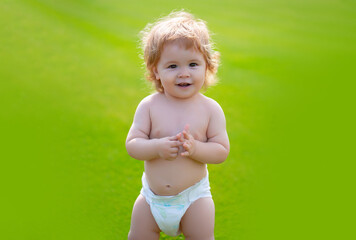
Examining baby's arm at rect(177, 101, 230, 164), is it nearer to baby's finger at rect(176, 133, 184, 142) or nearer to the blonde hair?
baby's finger at rect(176, 133, 184, 142)

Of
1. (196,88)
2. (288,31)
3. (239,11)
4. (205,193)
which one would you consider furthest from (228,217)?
(239,11)

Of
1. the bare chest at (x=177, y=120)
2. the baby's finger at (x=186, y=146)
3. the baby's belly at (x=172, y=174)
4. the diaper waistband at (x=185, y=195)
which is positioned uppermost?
the bare chest at (x=177, y=120)

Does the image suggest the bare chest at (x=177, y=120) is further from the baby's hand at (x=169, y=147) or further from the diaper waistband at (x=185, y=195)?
the diaper waistband at (x=185, y=195)

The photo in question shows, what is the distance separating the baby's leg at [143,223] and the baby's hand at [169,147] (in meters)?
0.39

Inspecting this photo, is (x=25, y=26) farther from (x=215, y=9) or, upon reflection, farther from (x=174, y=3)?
(x=215, y=9)

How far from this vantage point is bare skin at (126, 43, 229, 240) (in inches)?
90.1

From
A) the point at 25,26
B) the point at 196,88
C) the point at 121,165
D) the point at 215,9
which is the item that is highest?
the point at 215,9

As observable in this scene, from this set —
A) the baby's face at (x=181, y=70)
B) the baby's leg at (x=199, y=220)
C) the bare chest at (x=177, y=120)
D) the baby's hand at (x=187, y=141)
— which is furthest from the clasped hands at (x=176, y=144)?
the baby's leg at (x=199, y=220)

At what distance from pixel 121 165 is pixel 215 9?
124 inches

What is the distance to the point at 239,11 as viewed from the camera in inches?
233

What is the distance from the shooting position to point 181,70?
2.29 metres

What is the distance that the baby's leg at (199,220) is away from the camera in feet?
7.89

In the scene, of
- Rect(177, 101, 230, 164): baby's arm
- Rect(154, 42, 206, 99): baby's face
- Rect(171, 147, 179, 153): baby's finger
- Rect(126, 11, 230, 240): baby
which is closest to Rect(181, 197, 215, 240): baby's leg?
Rect(126, 11, 230, 240): baby

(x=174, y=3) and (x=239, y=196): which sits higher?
(x=174, y=3)
